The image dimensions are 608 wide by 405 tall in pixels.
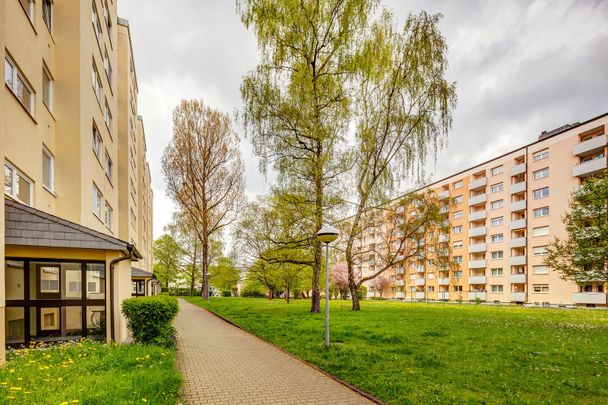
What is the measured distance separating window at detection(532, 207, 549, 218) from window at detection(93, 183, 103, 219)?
43.6 m

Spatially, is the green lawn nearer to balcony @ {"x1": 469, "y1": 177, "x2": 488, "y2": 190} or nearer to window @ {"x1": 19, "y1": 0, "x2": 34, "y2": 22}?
window @ {"x1": 19, "y1": 0, "x2": 34, "y2": 22}

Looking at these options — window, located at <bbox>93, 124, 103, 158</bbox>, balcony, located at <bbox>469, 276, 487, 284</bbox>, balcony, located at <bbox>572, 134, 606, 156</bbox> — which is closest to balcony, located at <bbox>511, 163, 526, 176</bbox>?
balcony, located at <bbox>572, 134, 606, 156</bbox>

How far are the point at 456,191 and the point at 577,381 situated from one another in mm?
54224

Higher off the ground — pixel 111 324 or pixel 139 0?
pixel 139 0

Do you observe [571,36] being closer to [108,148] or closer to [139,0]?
[139,0]

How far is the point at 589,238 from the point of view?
1578 cm

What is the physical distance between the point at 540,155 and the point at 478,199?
10.9m

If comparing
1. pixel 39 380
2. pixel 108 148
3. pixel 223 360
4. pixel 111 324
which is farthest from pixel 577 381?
pixel 108 148

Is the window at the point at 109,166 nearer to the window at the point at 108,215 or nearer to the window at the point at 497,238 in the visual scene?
the window at the point at 108,215

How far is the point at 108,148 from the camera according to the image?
1808 cm

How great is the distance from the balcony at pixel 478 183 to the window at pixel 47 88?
50.8 meters

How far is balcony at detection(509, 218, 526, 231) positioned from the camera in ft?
148

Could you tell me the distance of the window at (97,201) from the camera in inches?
593

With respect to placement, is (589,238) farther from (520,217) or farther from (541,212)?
(520,217)
